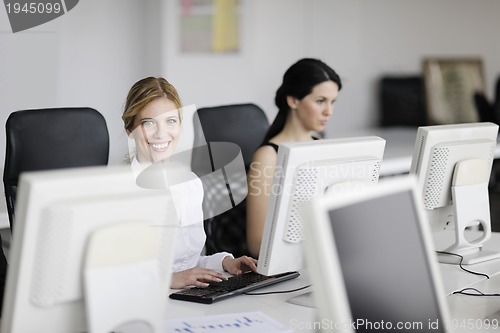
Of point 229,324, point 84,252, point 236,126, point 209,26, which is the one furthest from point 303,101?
point 209,26

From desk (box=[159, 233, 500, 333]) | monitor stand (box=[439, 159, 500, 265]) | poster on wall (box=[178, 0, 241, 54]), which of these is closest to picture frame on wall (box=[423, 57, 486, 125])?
poster on wall (box=[178, 0, 241, 54])

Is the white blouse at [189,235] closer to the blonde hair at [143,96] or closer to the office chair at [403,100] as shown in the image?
the blonde hair at [143,96]

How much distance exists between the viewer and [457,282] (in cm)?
260

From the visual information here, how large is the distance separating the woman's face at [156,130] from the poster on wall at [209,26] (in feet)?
9.50

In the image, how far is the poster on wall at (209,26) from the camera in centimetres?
570

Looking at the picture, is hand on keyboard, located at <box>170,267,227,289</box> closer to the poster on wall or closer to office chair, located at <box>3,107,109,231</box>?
office chair, located at <box>3,107,109,231</box>

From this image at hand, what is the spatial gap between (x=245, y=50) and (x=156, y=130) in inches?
133

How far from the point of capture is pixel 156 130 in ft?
9.09

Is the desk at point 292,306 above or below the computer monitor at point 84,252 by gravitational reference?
below

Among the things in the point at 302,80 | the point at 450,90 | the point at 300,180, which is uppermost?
the point at 302,80

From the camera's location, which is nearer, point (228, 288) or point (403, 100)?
point (228, 288)

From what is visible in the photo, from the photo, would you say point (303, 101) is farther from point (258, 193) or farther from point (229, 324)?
point (229, 324)

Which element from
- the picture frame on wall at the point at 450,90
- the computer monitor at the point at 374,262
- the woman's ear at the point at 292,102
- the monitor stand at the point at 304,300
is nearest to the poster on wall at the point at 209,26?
the woman's ear at the point at 292,102

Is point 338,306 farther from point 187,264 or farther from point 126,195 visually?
point 187,264
